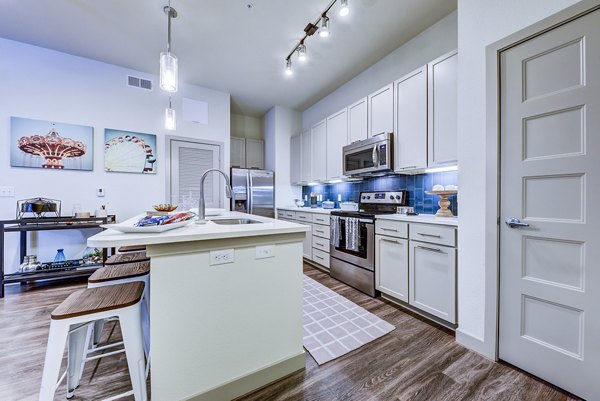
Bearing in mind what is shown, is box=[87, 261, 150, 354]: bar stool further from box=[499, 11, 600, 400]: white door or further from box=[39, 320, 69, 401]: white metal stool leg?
box=[499, 11, 600, 400]: white door

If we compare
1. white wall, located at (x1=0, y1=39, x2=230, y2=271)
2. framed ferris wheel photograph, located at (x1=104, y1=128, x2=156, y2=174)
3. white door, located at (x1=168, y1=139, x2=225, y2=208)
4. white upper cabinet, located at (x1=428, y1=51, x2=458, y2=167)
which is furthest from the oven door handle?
framed ferris wheel photograph, located at (x1=104, y1=128, x2=156, y2=174)

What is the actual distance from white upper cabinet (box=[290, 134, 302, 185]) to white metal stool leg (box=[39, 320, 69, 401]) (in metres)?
4.05

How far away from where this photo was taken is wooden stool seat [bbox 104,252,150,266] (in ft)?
5.63

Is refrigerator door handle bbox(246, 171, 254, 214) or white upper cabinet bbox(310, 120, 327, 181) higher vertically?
white upper cabinet bbox(310, 120, 327, 181)

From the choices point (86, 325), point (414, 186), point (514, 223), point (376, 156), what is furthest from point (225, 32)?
point (514, 223)

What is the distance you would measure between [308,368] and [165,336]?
0.95 meters

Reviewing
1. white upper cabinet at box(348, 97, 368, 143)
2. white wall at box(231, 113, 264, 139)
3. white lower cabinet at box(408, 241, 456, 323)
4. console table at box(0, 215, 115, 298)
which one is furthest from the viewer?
white wall at box(231, 113, 264, 139)

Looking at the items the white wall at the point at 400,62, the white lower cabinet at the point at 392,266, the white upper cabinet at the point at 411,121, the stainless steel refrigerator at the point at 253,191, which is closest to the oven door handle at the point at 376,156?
the white upper cabinet at the point at 411,121

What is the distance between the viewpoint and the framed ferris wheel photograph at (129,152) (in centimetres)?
350

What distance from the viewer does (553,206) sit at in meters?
→ 1.42

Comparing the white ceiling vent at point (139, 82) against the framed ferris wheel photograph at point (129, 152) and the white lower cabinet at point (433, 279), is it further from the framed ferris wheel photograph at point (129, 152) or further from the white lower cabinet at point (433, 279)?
the white lower cabinet at point (433, 279)

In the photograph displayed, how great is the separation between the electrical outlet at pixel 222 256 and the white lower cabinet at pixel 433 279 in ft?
5.73

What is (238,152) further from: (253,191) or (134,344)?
(134,344)

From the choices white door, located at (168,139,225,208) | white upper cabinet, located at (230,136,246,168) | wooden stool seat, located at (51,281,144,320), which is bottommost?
wooden stool seat, located at (51,281,144,320)
